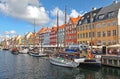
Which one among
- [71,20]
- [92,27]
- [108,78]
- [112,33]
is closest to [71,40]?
[71,20]

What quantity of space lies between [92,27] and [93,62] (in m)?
36.1

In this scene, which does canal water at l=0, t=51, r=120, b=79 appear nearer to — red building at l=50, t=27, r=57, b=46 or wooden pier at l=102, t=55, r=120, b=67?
wooden pier at l=102, t=55, r=120, b=67

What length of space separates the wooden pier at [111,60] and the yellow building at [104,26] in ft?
51.8

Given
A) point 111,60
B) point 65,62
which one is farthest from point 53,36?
point 111,60

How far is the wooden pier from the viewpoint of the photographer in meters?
44.0

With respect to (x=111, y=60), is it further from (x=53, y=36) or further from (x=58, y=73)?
(x=53, y=36)

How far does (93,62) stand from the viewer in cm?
4478

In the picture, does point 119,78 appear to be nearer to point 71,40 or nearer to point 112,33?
point 112,33

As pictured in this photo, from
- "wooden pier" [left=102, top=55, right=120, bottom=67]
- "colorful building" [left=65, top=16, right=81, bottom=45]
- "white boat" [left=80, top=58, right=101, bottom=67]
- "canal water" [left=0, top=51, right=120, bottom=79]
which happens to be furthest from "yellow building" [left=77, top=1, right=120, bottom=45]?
"canal water" [left=0, top=51, right=120, bottom=79]

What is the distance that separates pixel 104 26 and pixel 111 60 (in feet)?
92.5

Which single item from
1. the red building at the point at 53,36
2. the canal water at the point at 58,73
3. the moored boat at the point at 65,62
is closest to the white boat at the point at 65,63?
the moored boat at the point at 65,62

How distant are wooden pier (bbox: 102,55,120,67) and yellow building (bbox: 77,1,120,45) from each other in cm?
1578

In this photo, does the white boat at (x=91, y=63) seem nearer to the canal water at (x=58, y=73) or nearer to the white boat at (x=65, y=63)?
the canal water at (x=58, y=73)

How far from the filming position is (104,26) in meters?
72.9
